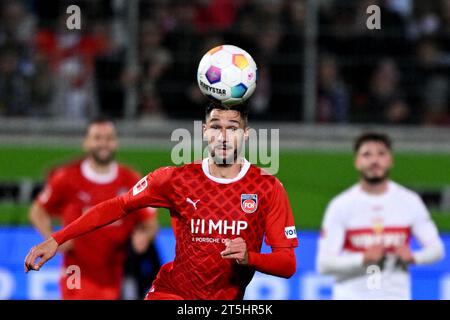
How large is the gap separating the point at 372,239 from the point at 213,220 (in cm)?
235

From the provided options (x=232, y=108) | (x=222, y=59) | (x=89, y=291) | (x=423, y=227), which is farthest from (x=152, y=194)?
(x=89, y=291)

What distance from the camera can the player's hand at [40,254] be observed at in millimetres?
5855

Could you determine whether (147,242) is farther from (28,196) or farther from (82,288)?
(28,196)

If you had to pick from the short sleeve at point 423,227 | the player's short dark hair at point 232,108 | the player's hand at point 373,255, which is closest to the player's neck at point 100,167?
the player's hand at point 373,255

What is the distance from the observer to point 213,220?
20.0ft

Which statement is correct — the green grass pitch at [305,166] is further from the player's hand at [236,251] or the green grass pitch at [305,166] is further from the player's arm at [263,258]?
the player's hand at [236,251]

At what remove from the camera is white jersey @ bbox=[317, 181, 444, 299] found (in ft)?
25.9

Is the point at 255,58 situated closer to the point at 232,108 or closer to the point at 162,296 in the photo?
the point at 232,108

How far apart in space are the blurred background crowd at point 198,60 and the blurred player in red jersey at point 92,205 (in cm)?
342

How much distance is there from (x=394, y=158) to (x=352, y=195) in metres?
4.27

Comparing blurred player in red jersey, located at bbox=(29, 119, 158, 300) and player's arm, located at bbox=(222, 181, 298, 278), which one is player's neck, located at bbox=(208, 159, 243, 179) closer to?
player's arm, located at bbox=(222, 181, 298, 278)

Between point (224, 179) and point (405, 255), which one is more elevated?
point (224, 179)

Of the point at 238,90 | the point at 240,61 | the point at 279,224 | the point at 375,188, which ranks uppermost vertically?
the point at 240,61
